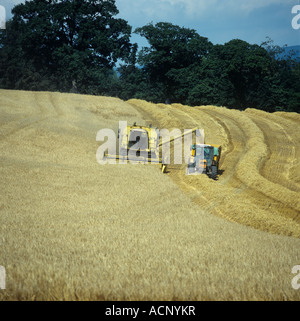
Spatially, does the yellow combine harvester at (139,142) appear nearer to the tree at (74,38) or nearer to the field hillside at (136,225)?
the field hillside at (136,225)

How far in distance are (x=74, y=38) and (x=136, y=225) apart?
223 ft

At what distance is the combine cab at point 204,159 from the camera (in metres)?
20.0

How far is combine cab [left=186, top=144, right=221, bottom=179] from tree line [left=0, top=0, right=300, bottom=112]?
139 ft

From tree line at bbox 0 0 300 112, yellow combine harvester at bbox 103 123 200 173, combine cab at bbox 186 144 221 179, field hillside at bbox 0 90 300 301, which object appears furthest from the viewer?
tree line at bbox 0 0 300 112

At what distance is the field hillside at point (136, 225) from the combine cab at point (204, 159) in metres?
1.15

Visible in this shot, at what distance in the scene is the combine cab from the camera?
1997 centimetres

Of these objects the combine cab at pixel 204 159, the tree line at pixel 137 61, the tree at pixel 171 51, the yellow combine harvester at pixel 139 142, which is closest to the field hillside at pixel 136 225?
the combine cab at pixel 204 159

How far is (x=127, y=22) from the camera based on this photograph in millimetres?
69438

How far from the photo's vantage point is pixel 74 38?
68125mm

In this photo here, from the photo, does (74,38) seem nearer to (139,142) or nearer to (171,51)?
(171,51)

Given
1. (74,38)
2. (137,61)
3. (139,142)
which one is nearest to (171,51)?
(137,61)

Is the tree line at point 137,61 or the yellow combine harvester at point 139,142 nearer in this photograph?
the yellow combine harvester at point 139,142

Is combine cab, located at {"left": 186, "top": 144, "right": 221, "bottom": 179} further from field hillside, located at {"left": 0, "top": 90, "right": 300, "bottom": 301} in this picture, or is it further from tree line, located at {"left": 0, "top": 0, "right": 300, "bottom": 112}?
tree line, located at {"left": 0, "top": 0, "right": 300, "bottom": 112}

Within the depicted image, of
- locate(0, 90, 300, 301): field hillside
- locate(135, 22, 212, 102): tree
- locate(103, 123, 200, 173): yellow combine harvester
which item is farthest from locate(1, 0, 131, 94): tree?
locate(103, 123, 200, 173): yellow combine harvester
